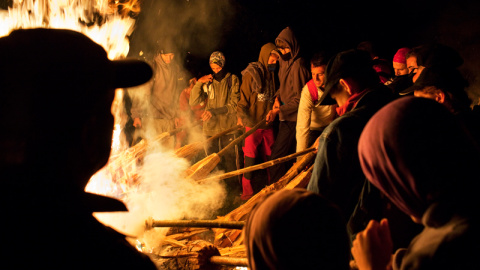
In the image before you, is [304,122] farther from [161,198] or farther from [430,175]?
[430,175]

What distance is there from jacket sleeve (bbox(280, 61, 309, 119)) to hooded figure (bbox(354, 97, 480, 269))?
5018 mm

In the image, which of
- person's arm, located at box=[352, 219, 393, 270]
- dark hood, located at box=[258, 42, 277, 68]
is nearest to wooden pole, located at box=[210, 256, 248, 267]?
person's arm, located at box=[352, 219, 393, 270]

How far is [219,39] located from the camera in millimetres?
11945

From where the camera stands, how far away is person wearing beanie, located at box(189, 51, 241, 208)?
843 centimetres

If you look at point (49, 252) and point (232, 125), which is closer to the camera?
point (49, 252)

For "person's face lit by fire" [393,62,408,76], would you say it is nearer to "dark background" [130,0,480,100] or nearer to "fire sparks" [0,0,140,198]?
"dark background" [130,0,480,100]

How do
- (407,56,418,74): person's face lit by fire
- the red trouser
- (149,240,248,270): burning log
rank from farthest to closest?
the red trouser
(407,56,418,74): person's face lit by fire
(149,240,248,270): burning log

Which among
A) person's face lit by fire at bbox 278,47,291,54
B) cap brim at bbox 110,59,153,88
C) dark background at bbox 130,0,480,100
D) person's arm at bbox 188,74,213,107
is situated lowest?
cap brim at bbox 110,59,153,88

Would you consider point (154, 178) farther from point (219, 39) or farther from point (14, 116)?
point (219, 39)

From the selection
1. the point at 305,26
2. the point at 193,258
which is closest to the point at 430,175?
the point at 193,258

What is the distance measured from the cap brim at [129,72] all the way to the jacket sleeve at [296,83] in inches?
209

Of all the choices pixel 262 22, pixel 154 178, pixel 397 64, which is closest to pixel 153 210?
pixel 154 178

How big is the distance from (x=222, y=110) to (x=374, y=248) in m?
6.88

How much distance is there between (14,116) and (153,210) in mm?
3875
